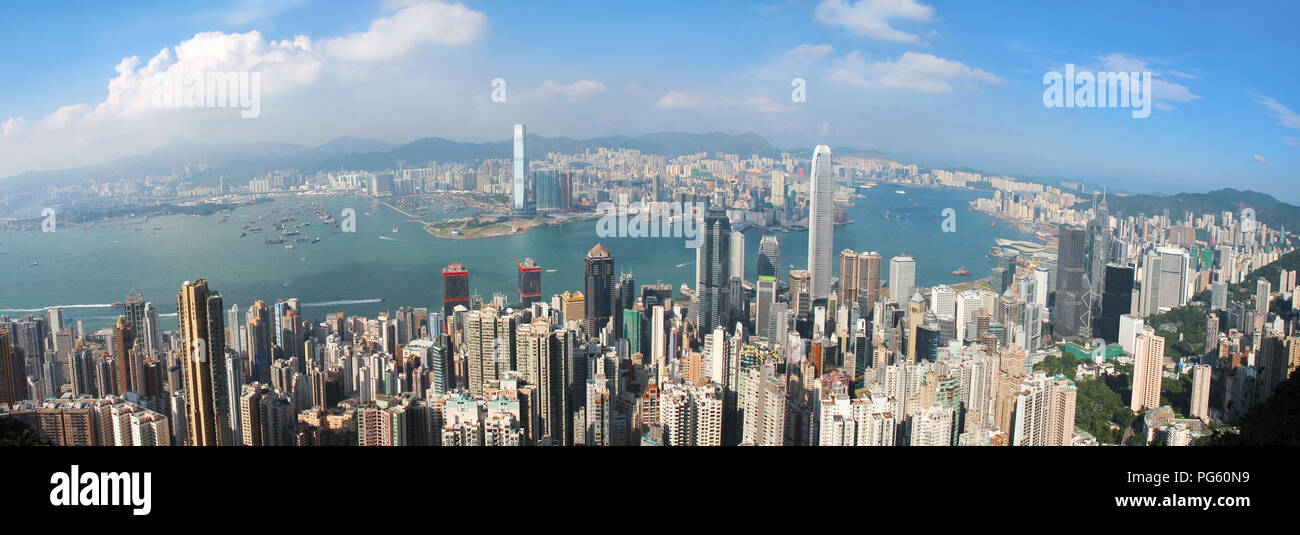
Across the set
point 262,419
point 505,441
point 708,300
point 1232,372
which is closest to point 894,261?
point 708,300

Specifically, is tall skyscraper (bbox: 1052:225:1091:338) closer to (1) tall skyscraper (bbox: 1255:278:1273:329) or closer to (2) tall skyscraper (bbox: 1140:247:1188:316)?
(2) tall skyscraper (bbox: 1140:247:1188:316)

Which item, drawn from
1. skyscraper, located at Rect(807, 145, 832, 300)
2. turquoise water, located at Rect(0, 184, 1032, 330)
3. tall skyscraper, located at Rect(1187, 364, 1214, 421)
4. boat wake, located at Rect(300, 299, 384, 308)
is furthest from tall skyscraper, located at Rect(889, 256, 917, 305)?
boat wake, located at Rect(300, 299, 384, 308)

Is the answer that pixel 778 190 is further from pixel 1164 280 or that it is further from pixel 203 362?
pixel 203 362

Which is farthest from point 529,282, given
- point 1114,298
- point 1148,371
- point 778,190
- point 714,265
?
point 1114,298

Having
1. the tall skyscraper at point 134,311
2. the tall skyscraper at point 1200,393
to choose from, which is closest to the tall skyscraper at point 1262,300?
the tall skyscraper at point 1200,393
